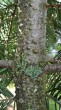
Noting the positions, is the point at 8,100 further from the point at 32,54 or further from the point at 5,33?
the point at 5,33

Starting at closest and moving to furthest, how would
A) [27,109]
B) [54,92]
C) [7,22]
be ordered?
[27,109] → [54,92] → [7,22]

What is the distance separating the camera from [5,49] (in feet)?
2.90

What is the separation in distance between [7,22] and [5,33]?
40 mm

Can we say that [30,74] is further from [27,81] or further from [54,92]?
[54,92]

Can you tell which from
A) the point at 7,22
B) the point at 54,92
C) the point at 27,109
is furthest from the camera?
the point at 7,22

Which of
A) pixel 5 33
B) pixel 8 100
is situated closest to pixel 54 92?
pixel 8 100

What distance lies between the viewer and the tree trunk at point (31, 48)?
59 centimetres

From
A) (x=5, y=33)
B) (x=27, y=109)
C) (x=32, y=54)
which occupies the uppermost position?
(x=5, y=33)

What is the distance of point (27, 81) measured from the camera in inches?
23.3

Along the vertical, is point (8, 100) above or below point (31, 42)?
below

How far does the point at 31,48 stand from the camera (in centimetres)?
60

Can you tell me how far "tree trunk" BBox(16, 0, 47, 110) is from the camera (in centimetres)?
59

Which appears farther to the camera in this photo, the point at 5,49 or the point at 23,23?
the point at 5,49

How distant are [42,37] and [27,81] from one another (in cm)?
10
